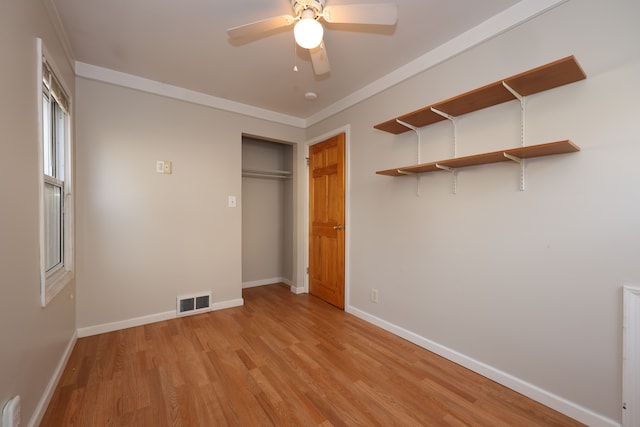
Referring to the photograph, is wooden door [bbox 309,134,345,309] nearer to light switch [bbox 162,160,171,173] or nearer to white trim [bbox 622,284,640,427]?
light switch [bbox 162,160,171,173]

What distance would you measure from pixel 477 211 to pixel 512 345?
36.6 inches

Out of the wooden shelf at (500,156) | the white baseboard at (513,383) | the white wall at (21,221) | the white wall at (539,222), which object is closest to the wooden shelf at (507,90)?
the white wall at (539,222)

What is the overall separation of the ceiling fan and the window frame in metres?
1.21

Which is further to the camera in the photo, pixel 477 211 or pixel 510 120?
pixel 477 211

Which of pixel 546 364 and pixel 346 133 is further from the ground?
pixel 346 133

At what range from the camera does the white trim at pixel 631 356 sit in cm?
133

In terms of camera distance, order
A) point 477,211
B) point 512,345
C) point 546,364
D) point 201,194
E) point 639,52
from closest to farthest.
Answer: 1. point 639,52
2. point 546,364
3. point 512,345
4. point 477,211
5. point 201,194

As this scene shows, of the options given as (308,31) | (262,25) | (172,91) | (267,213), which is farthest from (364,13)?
(267,213)

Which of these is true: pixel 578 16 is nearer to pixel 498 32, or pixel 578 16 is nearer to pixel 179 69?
pixel 498 32

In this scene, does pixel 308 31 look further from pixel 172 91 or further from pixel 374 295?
pixel 374 295

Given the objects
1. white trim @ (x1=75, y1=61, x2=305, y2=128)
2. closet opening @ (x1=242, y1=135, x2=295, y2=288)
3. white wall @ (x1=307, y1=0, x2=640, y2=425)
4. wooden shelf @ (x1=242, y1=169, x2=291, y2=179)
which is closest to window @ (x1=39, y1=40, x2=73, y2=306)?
white trim @ (x1=75, y1=61, x2=305, y2=128)

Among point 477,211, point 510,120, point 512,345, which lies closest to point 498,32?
point 510,120

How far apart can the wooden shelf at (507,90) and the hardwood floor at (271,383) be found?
6.37 ft

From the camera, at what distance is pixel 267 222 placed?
14.4 feet
